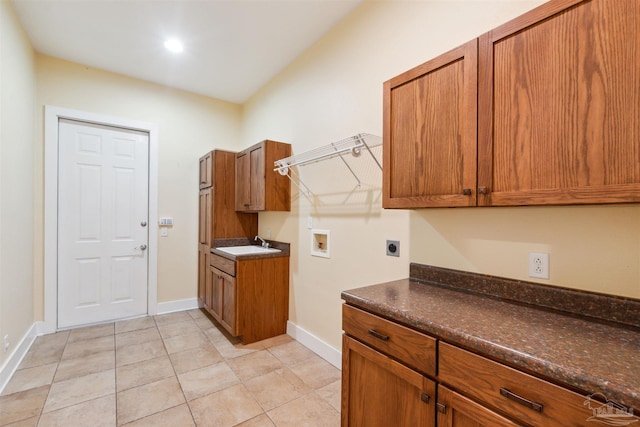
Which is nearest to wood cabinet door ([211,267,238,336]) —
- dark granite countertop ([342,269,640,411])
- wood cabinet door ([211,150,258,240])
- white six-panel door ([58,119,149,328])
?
wood cabinet door ([211,150,258,240])

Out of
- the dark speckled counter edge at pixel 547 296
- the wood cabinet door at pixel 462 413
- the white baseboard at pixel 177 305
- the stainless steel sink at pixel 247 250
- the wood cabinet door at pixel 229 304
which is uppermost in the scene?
the dark speckled counter edge at pixel 547 296

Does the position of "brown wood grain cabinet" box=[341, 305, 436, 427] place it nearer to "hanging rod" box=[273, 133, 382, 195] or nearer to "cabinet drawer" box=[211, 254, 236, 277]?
"hanging rod" box=[273, 133, 382, 195]

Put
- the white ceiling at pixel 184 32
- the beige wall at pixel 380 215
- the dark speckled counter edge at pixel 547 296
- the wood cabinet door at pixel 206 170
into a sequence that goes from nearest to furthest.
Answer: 1. the dark speckled counter edge at pixel 547 296
2. the beige wall at pixel 380 215
3. the white ceiling at pixel 184 32
4. the wood cabinet door at pixel 206 170

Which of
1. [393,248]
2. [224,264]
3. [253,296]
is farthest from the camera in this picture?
[224,264]

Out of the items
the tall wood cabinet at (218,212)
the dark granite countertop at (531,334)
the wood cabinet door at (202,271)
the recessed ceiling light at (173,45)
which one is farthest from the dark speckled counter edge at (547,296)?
the recessed ceiling light at (173,45)

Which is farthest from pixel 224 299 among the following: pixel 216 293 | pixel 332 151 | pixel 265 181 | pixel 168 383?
pixel 332 151

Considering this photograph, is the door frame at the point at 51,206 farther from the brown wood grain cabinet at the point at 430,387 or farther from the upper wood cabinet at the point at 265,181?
the brown wood grain cabinet at the point at 430,387

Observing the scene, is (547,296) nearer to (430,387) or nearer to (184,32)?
(430,387)

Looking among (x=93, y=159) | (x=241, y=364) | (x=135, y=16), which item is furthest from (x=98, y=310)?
(x=135, y=16)

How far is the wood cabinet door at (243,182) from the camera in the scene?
10.4 feet

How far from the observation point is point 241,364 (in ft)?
7.82

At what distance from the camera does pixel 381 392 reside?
1.26 meters

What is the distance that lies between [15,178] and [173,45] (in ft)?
5.86

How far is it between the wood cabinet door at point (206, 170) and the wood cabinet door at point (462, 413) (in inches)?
127
